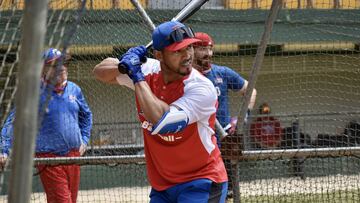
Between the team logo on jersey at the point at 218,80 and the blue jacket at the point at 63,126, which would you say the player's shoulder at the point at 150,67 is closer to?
the team logo on jersey at the point at 218,80

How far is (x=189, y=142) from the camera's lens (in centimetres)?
438

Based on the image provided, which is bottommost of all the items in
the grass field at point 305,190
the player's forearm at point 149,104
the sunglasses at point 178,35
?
the grass field at point 305,190

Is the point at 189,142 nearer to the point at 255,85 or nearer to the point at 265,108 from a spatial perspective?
the point at 255,85

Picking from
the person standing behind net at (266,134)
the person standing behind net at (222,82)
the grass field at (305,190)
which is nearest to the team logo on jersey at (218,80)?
the person standing behind net at (222,82)

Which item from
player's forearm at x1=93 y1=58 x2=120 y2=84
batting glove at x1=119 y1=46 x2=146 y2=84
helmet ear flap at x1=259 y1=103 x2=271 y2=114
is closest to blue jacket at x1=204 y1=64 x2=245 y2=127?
player's forearm at x1=93 y1=58 x2=120 y2=84

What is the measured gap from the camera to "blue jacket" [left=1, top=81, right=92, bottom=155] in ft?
22.4

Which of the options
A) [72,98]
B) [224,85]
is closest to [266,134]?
[224,85]

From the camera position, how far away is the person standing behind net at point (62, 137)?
680 centimetres

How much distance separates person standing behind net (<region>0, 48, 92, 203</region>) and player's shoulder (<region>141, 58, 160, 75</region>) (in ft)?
7.06

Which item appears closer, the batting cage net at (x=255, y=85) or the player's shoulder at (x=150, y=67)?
the player's shoulder at (x=150, y=67)

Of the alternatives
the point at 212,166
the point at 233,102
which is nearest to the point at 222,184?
the point at 212,166

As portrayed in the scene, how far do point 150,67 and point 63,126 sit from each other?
2.45 meters

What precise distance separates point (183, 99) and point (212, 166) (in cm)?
48

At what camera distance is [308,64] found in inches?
320
